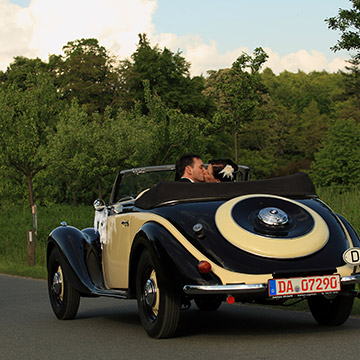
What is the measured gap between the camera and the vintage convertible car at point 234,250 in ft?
21.2

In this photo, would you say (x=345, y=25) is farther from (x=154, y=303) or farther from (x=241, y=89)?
(x=154, y=303)

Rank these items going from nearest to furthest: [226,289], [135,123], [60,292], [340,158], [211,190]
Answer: [226,289] < [211,190] < [60,292] < [135,123] < [340,158]

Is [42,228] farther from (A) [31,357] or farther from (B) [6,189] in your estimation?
(A) [31,357]

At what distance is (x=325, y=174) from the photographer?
75438mm

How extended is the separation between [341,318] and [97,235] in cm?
294

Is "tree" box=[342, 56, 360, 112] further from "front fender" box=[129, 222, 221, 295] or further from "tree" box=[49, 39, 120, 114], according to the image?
"front fender" box=[129, 222, 221, 295]

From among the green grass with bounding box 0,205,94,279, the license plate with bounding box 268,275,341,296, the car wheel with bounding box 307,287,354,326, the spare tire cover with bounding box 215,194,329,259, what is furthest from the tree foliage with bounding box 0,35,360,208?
the license plate with bounding box 268,275,341,296

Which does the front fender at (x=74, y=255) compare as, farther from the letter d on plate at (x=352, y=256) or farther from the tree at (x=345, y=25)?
the tree at (x=345, y=25)

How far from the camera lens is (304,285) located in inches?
253

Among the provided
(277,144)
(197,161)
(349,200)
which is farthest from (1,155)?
(277,144)

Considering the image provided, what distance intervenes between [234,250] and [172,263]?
50 centimetres

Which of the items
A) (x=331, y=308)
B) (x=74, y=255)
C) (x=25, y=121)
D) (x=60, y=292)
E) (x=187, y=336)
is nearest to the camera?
(x=187, y=336)

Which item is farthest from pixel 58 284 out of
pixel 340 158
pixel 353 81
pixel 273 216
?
pixel 353 81

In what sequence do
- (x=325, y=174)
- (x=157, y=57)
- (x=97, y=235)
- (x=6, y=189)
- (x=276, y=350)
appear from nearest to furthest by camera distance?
(x=276, y=350)
(x=97, y=235)
(x=6, y=189)
(x=157, y=57)
(x=325, y=174)
